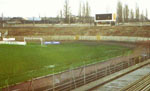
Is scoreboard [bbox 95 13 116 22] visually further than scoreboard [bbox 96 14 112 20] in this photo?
No

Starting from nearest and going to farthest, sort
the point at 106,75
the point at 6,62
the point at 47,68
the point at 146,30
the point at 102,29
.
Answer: the point at 106,75
the point at 47,68
the point at 6,62
the point at 146,30
the point at 102,29

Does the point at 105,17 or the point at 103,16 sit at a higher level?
the point at 103,16

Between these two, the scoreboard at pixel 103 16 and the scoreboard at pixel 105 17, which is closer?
the scoreboard at pixel 105 17

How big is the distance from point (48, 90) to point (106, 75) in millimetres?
8396

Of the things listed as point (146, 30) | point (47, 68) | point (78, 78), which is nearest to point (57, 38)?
point (146, 30)

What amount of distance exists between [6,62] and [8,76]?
8026mm

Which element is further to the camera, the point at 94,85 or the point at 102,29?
the point at 102,29

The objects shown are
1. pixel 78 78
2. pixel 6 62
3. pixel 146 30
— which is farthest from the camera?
pixel 146 30

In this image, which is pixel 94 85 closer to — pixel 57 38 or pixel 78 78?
pixel 78 78

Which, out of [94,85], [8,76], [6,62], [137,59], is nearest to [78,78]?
[94,85]

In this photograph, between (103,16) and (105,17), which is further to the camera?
(103,16)

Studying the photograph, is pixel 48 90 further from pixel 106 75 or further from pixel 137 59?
pixel 137 59

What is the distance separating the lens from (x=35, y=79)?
2333cm

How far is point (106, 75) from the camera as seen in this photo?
2691 centimetres
